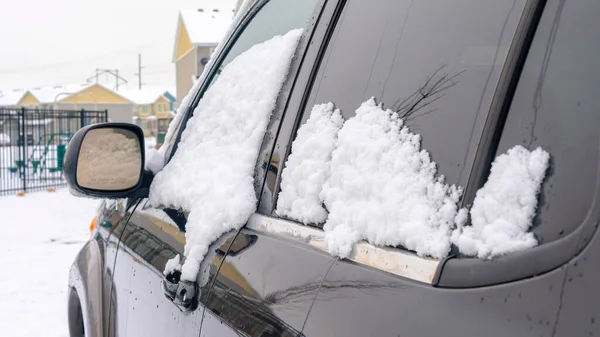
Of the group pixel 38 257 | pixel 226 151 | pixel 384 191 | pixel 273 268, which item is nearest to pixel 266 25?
pixel 226 151

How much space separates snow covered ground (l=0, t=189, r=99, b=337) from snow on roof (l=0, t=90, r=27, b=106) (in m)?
49.5

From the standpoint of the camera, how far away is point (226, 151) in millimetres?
1906

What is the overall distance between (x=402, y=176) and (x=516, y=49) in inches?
11.4

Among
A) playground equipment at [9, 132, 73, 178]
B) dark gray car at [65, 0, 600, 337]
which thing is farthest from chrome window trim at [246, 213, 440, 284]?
playground equipment at [9, 132, 73, 178]

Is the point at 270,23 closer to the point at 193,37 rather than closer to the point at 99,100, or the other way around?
the point at 193,37

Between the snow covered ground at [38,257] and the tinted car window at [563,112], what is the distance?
497 centimetres

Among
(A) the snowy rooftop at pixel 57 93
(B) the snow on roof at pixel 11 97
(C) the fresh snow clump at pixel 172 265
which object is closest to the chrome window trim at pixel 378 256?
(C) the fresh snow clump at pixel 172 265

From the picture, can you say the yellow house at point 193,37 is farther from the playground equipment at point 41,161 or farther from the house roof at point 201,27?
the playground equipment at point 41,161

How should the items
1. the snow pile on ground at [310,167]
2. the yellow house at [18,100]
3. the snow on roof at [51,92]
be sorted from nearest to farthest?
the snow pile on ground at [310,167] → the snow on roof at [51,92] → the yellow house at [18,100]

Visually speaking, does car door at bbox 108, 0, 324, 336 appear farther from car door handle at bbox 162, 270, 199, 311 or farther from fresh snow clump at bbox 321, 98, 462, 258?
fresh snow clump at bbox 321, 98, 462, 258

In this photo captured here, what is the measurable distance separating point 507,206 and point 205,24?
2983cm

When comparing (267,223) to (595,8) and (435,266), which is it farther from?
(595,8)

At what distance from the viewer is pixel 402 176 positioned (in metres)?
1.11

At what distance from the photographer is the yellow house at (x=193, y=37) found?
88.9 feet
